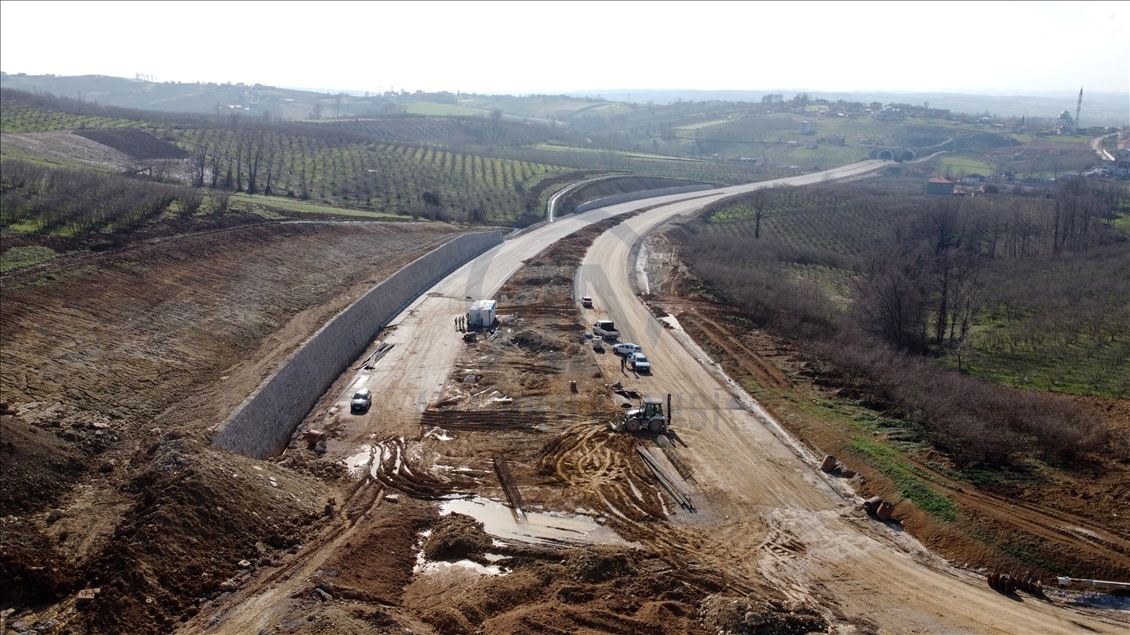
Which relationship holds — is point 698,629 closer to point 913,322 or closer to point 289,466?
point 289,466

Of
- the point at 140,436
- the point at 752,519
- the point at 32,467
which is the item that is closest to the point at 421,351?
the point at 140,436

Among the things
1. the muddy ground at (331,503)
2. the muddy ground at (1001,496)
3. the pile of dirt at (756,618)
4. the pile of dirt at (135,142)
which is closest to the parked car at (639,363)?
the muddy ground at (331,503)

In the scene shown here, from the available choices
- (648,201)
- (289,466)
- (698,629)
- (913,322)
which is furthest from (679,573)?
(648,201)

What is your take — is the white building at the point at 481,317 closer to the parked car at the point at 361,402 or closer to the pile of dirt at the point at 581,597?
the parked car at the point at 361,402

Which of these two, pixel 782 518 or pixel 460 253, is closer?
pixel 782 518

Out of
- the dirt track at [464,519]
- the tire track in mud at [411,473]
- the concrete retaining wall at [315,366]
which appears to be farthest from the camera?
the concrete retaining wall at [315,366]

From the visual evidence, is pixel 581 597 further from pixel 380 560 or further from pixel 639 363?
pixel 639 363
